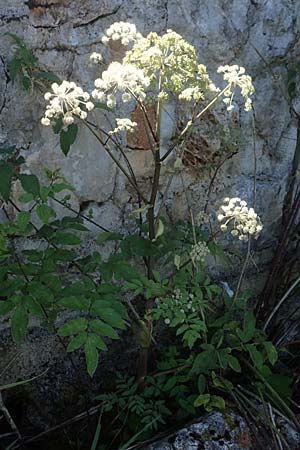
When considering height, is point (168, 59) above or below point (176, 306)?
above

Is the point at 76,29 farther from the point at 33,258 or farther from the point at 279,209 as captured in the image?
the point at 279,209

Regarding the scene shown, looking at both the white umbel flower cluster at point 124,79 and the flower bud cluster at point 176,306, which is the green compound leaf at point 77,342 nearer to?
the flower bud cluster at point 176,306

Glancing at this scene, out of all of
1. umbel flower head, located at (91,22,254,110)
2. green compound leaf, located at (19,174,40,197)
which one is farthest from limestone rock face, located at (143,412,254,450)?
umbel flower head, located at (91,22,254,110)

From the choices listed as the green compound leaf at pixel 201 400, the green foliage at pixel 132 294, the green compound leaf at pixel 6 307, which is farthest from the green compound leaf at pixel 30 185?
the green compound leaf at pixel 201 400

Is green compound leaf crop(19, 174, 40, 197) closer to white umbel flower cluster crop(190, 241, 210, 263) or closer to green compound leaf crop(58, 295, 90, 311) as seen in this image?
green compound leaf crop(58, 295, 90, 311)

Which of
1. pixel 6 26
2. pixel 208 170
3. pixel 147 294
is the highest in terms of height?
pixel 6 26

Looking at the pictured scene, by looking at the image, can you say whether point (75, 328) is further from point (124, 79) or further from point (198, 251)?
point (124, 79)

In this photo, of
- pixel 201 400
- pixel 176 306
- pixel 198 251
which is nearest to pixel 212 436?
pixel 201 400

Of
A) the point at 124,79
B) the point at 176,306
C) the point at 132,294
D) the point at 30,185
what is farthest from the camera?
the point at 132,294

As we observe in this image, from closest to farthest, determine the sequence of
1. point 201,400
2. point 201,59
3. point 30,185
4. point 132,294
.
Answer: point 30,185, point 201,400, point 201,59, point 132,294

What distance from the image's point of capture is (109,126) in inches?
71.5

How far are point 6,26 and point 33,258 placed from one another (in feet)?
1.88

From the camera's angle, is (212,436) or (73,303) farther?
(212,436)

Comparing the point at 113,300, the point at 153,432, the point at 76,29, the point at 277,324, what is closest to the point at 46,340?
the point at 153,432
